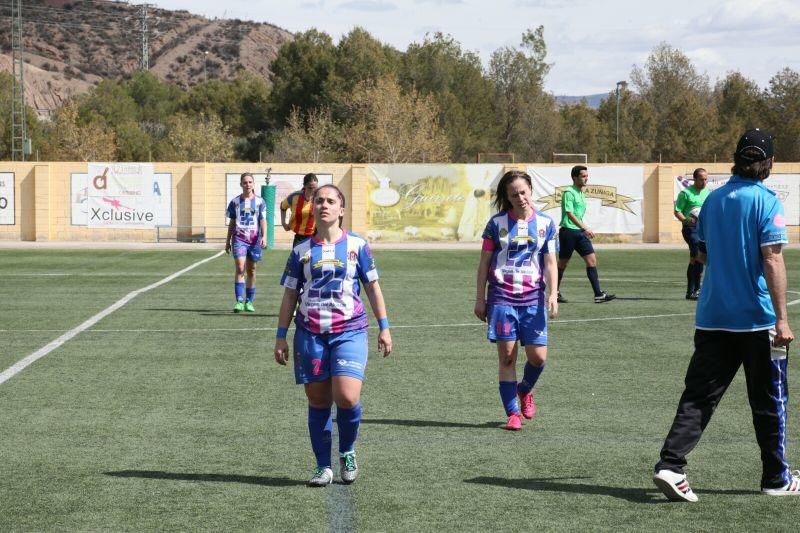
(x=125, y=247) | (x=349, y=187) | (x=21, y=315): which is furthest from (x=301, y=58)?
(x=21, y=315)

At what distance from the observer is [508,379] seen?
8.37 metres

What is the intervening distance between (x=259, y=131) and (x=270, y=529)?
8699 centimetres

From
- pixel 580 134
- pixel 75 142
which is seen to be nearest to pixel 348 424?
pixel 75 142

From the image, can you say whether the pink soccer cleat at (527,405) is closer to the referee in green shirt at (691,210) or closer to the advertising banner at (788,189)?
the referee in green shirt at (691,210)

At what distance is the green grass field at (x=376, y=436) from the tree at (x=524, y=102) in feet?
241

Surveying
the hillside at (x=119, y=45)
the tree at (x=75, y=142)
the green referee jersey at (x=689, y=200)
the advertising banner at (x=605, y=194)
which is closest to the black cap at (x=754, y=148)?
the green referee jersey at (x=689, y=200)

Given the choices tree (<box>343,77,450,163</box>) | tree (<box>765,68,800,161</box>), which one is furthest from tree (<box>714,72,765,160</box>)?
tree (<box>343,77,450,163</box>)

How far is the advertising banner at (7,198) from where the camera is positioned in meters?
41.1

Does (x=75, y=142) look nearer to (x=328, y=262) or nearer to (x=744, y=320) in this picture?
(x=328, y=262)

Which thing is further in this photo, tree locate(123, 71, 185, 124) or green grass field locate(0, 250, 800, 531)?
tree locate(123, 71, 185, 124)

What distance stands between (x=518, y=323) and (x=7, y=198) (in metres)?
36.1

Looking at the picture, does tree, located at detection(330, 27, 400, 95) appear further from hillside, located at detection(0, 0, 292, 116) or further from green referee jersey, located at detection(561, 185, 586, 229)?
hillside, located at detection(0, 0, 292, 116)

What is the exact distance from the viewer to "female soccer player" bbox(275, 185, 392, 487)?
260 inches

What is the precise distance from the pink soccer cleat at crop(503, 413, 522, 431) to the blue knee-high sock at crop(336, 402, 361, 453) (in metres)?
1.83
